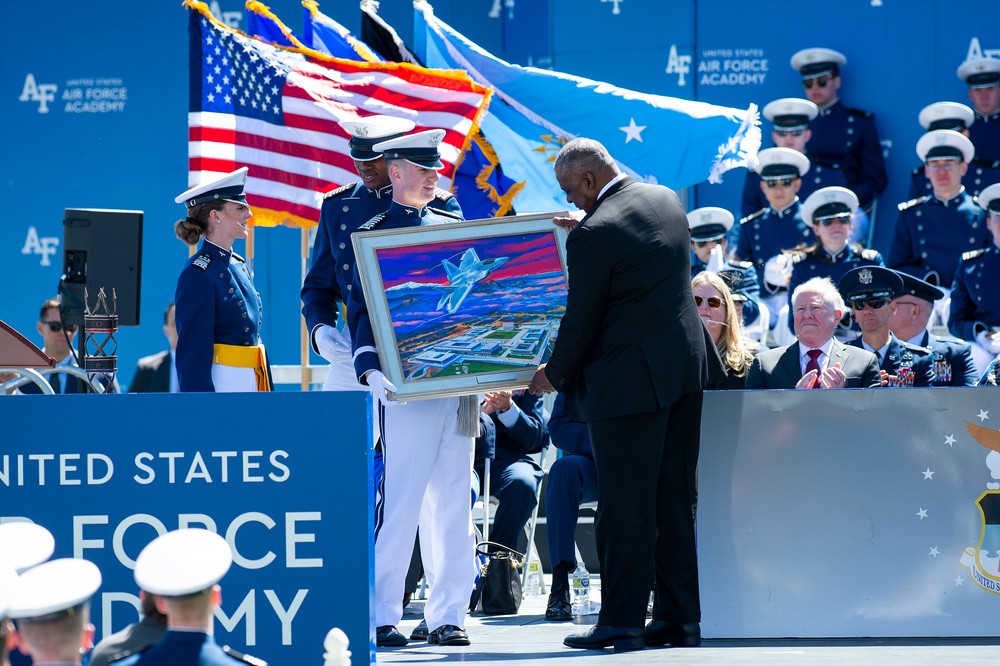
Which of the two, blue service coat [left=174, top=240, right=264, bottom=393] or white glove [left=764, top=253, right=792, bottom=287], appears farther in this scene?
white glove [left=764, top=253, right=792, bottom=287]

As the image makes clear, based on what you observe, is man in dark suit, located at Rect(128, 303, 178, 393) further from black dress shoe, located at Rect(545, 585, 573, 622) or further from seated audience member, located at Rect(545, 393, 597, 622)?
black dress shoe, located at Rect(545, 585, 573, 622)

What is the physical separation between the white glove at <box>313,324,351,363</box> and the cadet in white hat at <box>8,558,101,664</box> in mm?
3246

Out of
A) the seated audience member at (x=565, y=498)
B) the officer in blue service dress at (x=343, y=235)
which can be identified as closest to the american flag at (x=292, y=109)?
the seated audience member at (x=565, y=498)

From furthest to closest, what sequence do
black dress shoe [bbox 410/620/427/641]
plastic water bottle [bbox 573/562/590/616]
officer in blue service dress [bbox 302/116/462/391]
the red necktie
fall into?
plastic water bottle [bbox 573/562/590/616]
the red necktie
officer in blue service dress [bbox 302/116/462/391]
black dress shoe [bbox 410/620/427/641]

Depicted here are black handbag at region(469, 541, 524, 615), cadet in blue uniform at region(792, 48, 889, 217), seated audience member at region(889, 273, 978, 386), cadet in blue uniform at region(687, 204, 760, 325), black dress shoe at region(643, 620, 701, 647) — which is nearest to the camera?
black dress shoe at region(643, 620, 701, 647)

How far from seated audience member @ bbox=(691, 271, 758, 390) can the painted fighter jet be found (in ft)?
4.41

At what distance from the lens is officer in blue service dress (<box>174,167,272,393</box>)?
6.04 meters

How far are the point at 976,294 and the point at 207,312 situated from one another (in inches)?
213

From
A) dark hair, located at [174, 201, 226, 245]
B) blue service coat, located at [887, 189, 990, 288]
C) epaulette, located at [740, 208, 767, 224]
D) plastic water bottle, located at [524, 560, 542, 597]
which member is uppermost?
epaulette, located at [740, 208, 767, 224]

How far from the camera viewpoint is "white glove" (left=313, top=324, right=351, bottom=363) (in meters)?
5.98

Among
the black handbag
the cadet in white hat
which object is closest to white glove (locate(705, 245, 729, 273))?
the black handbag

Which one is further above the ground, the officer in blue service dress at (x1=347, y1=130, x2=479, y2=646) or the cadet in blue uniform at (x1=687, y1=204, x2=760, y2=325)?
the cadet in blue uniform at (x1=687, y1=204, x2=760, y2=325)

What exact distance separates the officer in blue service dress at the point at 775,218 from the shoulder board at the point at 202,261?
4.89 m

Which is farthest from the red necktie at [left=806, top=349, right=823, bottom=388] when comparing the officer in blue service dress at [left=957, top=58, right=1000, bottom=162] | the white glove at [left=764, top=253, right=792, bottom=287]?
the officer in blue service dress at [left=957, top=58, right=1000, bottom=162]
